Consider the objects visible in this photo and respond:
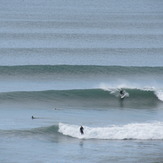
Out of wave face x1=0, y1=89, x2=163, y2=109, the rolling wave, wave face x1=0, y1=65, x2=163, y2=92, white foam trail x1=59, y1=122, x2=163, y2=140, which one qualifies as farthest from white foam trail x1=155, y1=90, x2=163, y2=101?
white foam trail x1=59, y1=122, x2=163, y2=140

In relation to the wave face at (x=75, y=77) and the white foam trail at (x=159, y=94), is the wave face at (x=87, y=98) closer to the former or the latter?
the white foam trail at (x=159, y=94)

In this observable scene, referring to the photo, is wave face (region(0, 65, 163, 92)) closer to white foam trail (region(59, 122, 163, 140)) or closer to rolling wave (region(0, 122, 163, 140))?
rolling wave (region(0, 122, 163, 140))

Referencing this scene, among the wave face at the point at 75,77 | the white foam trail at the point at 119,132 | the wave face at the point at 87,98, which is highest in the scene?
the wave face at the point at 75,77

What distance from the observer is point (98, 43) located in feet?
259

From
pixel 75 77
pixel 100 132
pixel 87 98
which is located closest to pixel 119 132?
pixel 100 132

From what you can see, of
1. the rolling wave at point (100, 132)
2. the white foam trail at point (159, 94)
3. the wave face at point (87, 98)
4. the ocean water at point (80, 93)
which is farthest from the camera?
the white foam trail at point (159, 94)

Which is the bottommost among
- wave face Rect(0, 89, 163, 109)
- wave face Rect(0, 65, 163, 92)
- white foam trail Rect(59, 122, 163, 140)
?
white foam trail Rect(59, 122, 163, 140)

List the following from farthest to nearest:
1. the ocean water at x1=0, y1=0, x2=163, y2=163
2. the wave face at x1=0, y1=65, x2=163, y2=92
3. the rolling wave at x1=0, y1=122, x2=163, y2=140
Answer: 1. the wave face at x1=0, y1=65, x2=163, y2=92
2. the rolling wave at x1=0, y1=122, x2=163, y2=140
3. the ocean water at x1=0, y1=0, x2=163, y2=163

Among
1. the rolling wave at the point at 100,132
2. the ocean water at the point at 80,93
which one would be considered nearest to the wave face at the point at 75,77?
the ocean water at the point at 80,93

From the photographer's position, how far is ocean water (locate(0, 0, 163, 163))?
115 feet

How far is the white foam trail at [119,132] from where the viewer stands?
3716cm

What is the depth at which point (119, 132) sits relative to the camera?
37.4 m

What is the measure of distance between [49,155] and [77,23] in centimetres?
6894

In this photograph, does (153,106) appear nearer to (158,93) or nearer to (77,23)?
(158,93)
